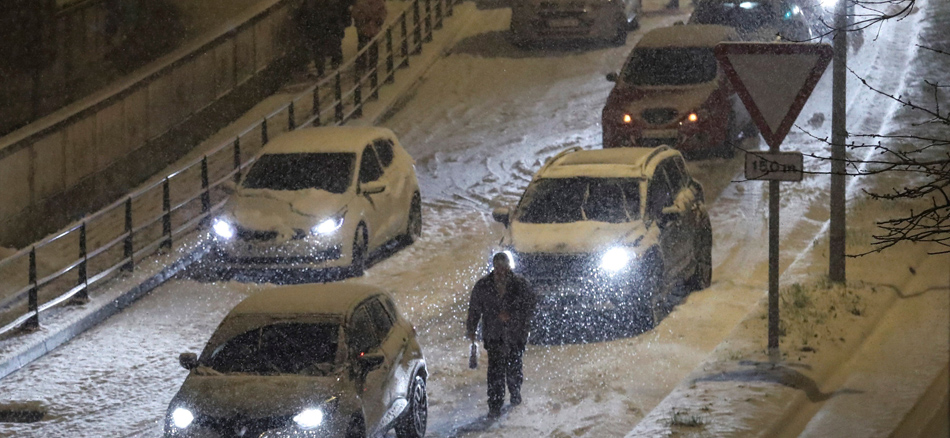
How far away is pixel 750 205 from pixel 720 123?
177 centimetres

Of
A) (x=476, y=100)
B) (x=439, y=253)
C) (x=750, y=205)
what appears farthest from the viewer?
(x=476, y=100)

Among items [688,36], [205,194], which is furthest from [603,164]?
[688,36]

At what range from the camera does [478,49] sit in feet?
88.4

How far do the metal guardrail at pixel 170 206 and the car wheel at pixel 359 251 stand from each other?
99.8 inches

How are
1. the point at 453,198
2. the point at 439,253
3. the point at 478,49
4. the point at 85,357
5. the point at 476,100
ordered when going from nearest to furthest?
the point at 85,357
the point at 439,253
the point at 453,198
the point at 476,100
the point at 478,49

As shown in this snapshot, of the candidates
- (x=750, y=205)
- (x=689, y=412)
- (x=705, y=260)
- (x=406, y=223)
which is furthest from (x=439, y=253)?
(x=689, y=412)

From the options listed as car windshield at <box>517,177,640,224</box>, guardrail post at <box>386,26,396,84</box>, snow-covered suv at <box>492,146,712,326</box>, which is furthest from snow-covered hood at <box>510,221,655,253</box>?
guardrail post at <box>386,26,396,84</box>

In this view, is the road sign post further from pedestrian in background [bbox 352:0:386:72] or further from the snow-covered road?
pedestrian in background [bbox 352:0:386:72]

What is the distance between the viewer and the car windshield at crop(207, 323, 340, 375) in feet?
29.0

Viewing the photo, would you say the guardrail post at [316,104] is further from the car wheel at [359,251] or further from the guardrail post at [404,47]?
the car wheel at [359,251]

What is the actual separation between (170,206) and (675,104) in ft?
24.4

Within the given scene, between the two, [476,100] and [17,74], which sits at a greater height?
[17,74]

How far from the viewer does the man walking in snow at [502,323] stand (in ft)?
33.3

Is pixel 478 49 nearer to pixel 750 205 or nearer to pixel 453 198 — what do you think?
pixel 453 198
